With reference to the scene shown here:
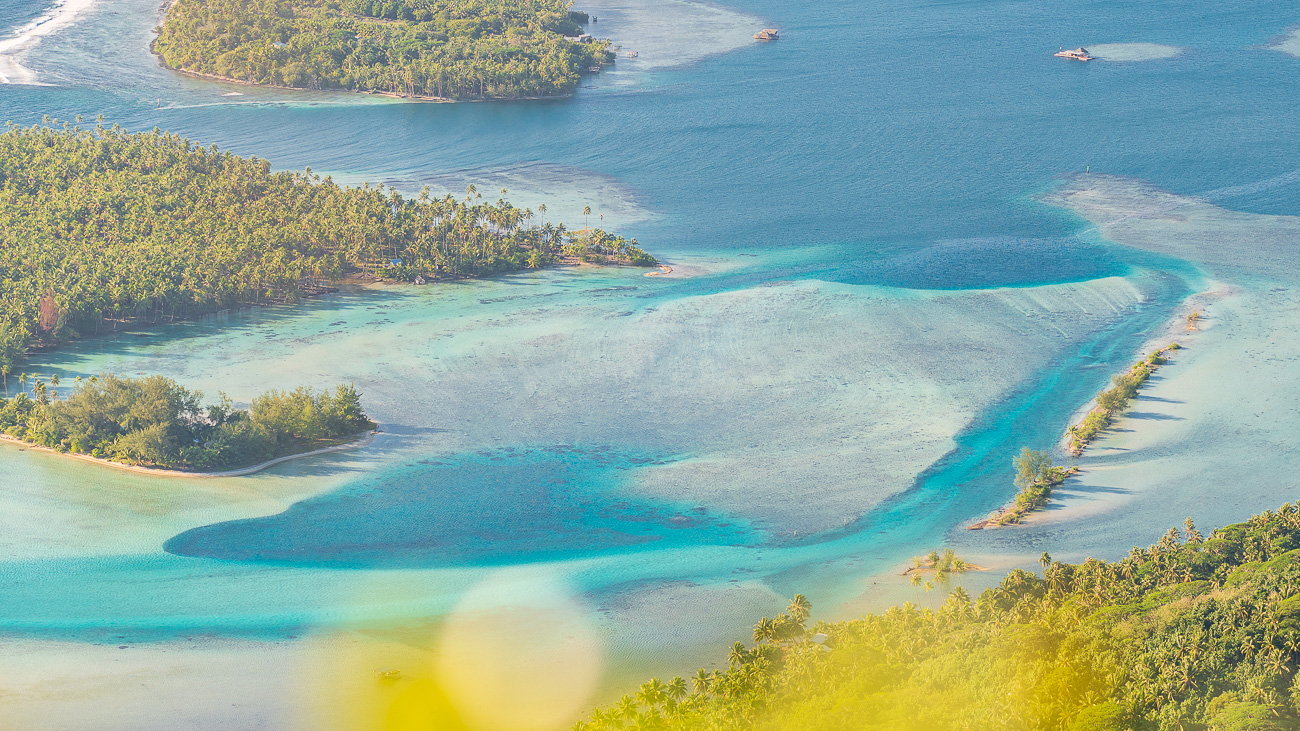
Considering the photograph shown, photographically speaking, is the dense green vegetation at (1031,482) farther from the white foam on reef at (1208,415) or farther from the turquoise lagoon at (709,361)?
the turquoise lagoon at (709,361)

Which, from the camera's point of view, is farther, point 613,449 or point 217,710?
point 613,449

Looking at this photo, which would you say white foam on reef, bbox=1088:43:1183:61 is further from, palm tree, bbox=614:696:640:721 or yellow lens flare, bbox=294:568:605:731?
palm tree, bbox=614:696:640:721

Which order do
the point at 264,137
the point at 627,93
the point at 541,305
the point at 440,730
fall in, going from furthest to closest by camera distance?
the point at 627,93, the point at 264,137, the point at 541,305, the point at 440,730

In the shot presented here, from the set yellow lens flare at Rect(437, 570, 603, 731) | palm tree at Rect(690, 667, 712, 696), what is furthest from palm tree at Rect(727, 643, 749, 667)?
yellow lens flare at Rect(437, 570, 603, 731)

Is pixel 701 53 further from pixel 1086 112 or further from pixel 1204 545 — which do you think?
pixel 1204 545

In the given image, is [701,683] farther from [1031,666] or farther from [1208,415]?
[1208,415]

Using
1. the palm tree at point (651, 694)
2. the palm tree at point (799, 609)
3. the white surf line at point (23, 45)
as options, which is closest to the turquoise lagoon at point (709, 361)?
the palm tree at point (799, 609)

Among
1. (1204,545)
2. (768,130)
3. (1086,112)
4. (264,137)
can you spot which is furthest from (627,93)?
(1204,545)
